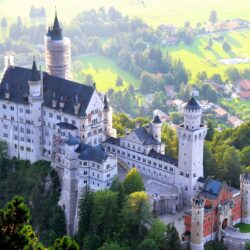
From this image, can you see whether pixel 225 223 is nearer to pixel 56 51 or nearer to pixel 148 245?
pixel 148 245

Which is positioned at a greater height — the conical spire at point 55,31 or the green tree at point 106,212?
the conical spire at point 55,31

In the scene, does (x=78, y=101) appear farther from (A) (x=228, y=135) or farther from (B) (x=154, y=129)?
(A) (x=228, y=135)

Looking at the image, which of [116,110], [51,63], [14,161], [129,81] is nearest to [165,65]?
[129,81]

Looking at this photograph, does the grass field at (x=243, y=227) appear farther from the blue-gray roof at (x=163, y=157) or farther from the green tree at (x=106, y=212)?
the green tree at (x=106, y=212)

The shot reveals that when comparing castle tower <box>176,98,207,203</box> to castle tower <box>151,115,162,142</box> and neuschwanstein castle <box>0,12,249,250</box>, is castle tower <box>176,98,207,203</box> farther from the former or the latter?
castle tower <box>151,115,162,142</box>

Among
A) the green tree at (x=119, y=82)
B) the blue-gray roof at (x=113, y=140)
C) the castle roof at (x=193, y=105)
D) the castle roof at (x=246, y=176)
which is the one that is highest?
the castle roof at (x=193, y=105)

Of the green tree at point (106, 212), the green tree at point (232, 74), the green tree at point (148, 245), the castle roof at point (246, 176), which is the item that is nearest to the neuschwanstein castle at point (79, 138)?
the green tree at point (106, 212)

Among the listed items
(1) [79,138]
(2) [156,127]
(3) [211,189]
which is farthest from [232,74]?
(3) [211,189]
